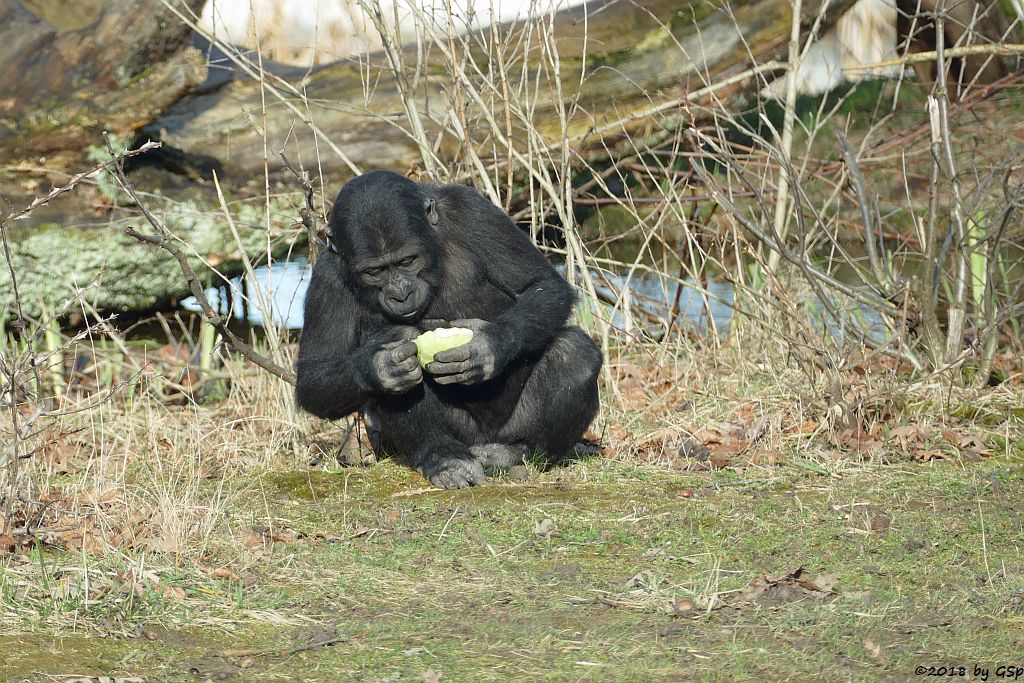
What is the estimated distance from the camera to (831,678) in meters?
3.25

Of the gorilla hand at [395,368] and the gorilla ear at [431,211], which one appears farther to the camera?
the gorilla ear at [431,211]

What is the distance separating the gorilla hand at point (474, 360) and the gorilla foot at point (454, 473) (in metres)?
0.43

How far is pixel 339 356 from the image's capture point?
5648mm

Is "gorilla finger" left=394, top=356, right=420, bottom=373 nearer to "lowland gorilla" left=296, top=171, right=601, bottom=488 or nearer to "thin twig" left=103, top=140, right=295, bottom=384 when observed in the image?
"lowland gorilla" left=296, top=171, right=601, bottom=488

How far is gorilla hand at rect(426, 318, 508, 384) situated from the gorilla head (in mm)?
256

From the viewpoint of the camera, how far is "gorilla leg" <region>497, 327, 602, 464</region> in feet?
18.4

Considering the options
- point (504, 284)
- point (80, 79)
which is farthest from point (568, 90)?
point (504, 284)

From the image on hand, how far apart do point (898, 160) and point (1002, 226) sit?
229 inches

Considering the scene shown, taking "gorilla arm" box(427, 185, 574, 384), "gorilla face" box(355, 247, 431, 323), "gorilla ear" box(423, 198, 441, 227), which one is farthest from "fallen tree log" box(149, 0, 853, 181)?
"gorilla face" box(355, 247, 431, 323)

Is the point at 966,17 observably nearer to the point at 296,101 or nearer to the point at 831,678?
the point at 296,101

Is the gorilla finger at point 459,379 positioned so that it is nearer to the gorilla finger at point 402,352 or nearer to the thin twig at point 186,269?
the gorilla finger at point 402,352

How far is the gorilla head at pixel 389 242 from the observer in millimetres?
5188

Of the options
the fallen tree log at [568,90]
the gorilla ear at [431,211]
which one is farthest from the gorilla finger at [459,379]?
the fallen tree log at [568,90]

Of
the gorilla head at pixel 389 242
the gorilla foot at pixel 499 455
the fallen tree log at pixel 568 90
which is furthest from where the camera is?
the fallen tree log at pixel 568 90
